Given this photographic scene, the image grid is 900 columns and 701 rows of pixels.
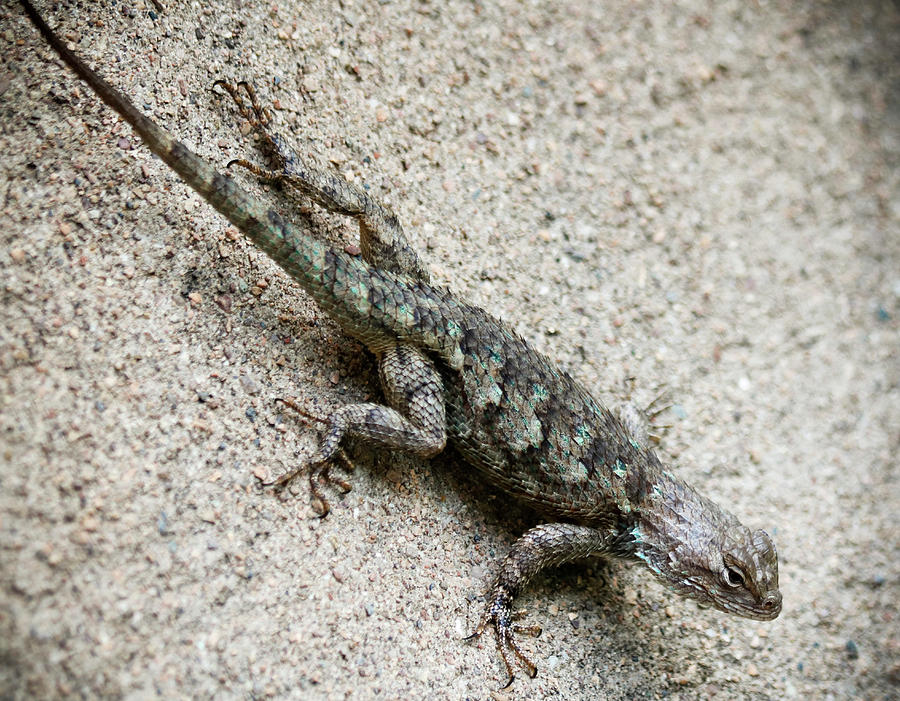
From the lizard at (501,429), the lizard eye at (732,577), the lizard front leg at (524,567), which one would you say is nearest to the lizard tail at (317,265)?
the lizard at (501,429)

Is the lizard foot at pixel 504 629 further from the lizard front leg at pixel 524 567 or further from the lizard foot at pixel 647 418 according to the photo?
the lizard foot at pixel 647 418

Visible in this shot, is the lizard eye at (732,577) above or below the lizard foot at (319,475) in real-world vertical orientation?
above

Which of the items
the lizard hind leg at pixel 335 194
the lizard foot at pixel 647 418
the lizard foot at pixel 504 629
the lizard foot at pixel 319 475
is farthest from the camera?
the lizard foot at pixel 647 418

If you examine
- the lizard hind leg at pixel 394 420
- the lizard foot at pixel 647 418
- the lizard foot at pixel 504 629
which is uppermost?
the lizard foot at pixel 647 418

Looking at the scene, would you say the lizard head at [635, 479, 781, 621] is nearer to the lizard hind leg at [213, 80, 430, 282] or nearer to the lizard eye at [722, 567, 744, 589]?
the lizard eye at [722, 567, 744, 589]

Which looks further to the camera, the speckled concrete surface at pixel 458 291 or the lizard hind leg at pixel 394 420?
the lizard hind leg at pixel 394 420

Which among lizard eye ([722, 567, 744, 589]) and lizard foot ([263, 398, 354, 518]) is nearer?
lizard foot ([263, 398, 354, 518])

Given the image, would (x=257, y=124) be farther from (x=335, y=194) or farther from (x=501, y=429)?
(x=501, y=429)

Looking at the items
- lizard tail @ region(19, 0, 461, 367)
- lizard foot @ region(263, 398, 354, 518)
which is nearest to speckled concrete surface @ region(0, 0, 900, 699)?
lizard foot @ region(263, 398, 354, 518)
